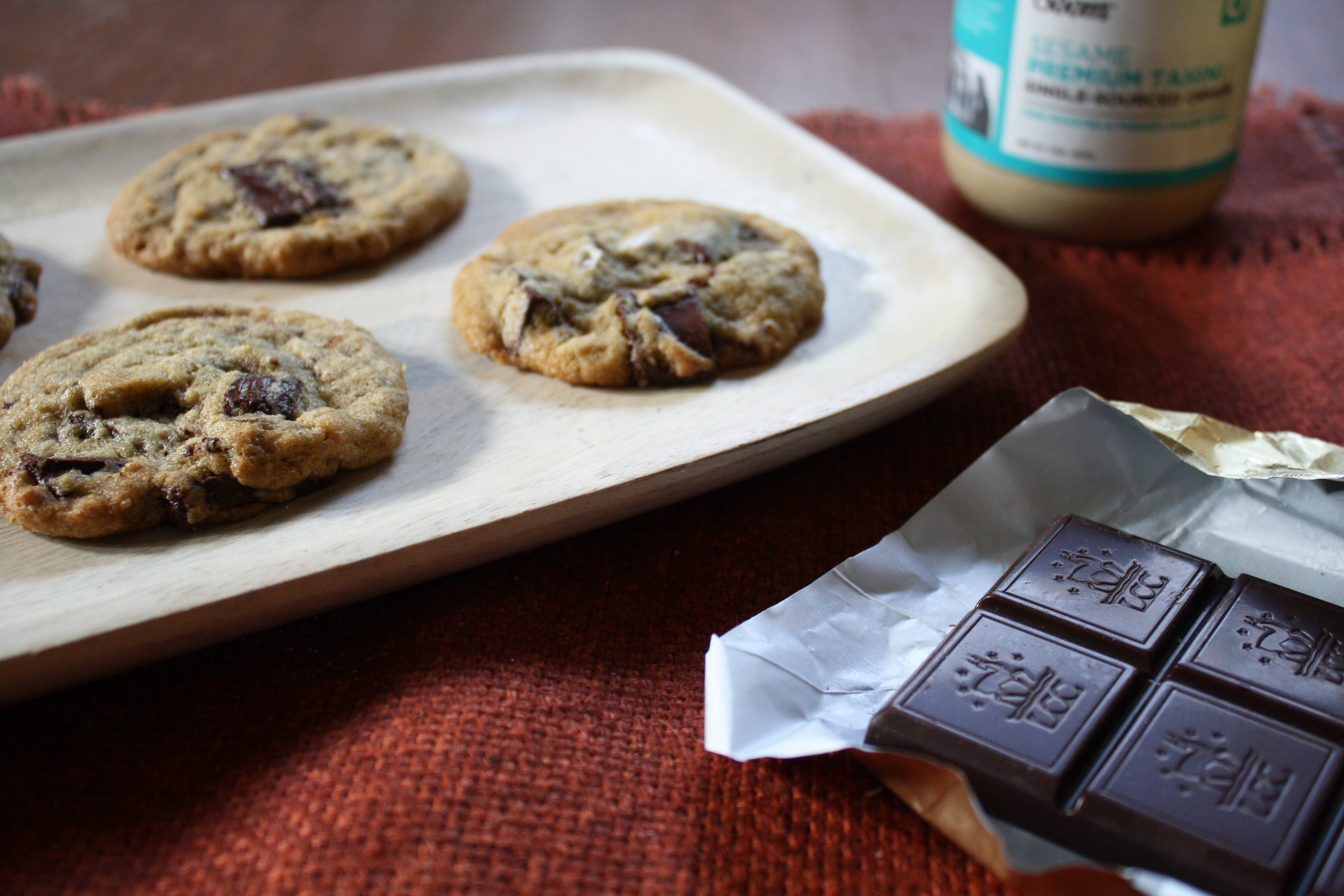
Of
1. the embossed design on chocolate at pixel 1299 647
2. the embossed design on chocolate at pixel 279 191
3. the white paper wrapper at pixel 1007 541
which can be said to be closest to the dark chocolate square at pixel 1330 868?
the embossed design on chocolate at pixel 1299 647

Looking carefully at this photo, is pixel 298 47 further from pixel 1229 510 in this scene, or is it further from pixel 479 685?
pixel 1229 510

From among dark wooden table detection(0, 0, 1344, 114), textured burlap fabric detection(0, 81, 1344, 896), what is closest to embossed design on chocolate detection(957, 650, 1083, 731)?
textured burlap fabric detection(0, 81, 1344, 896)

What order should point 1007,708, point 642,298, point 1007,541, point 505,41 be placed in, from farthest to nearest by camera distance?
1. point 505,41
2. point 642,298
3. point 1007,541
4. point 1007,708

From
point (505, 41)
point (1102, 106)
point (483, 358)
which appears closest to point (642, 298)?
point (483, 358)

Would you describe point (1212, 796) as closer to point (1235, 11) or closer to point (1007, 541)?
point (1007, 541)

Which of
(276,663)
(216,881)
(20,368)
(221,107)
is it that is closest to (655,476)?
(276,663)

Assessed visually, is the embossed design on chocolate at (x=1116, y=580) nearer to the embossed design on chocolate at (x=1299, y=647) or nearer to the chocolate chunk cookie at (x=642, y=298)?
the embossed design on chocolate at (x=1299, y=647)
